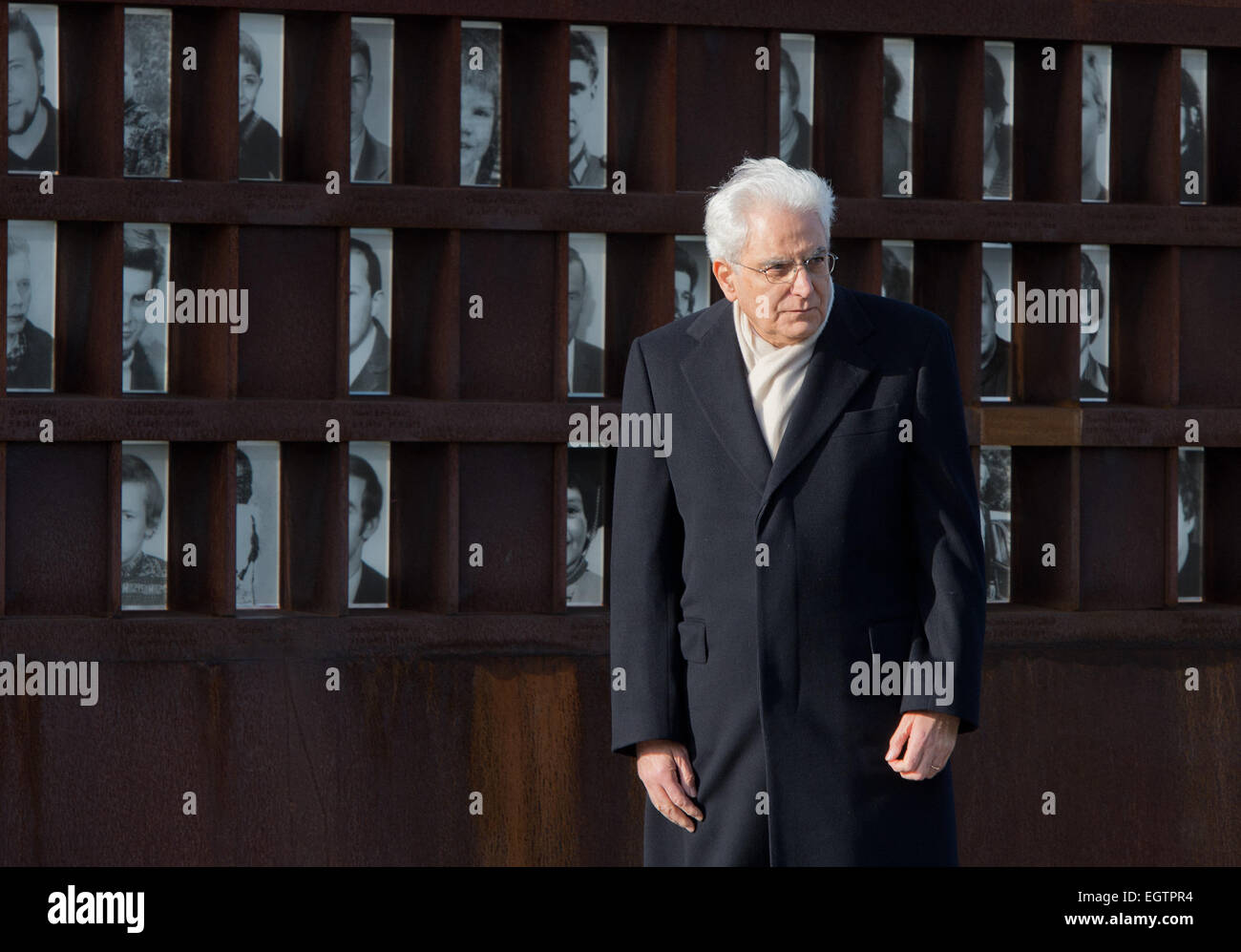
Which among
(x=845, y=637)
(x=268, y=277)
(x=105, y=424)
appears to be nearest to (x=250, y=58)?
(x=268, y=277)

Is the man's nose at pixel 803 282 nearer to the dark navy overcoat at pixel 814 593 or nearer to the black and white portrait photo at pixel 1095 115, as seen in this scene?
the dark navy overcoat at pixel 814 593

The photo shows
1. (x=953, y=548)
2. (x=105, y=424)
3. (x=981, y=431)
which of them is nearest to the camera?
(x=953, y=548)

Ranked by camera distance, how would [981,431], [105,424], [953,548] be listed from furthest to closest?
[981,431]
[105,424]
[953,548]

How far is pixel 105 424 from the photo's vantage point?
13.4 ft

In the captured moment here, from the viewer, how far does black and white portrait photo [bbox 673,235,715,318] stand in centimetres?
445

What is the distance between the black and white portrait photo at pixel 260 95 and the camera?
4203 mm

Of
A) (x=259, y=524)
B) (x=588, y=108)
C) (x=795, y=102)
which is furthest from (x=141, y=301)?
(x=795, y=102)

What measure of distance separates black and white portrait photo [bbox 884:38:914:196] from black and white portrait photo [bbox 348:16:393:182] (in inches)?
56.2

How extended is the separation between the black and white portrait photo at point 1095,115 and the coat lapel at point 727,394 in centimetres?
225

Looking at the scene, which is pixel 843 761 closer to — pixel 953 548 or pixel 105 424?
pixel 953 548

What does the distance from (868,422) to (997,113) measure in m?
2.27

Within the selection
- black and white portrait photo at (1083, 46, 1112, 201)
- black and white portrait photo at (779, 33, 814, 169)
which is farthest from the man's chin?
black and white portrait photo at (1083, 46, 1112, 201)

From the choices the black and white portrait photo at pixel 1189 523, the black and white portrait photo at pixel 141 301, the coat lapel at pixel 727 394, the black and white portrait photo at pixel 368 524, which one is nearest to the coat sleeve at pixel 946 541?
the coat lapel at pixel 727 394
